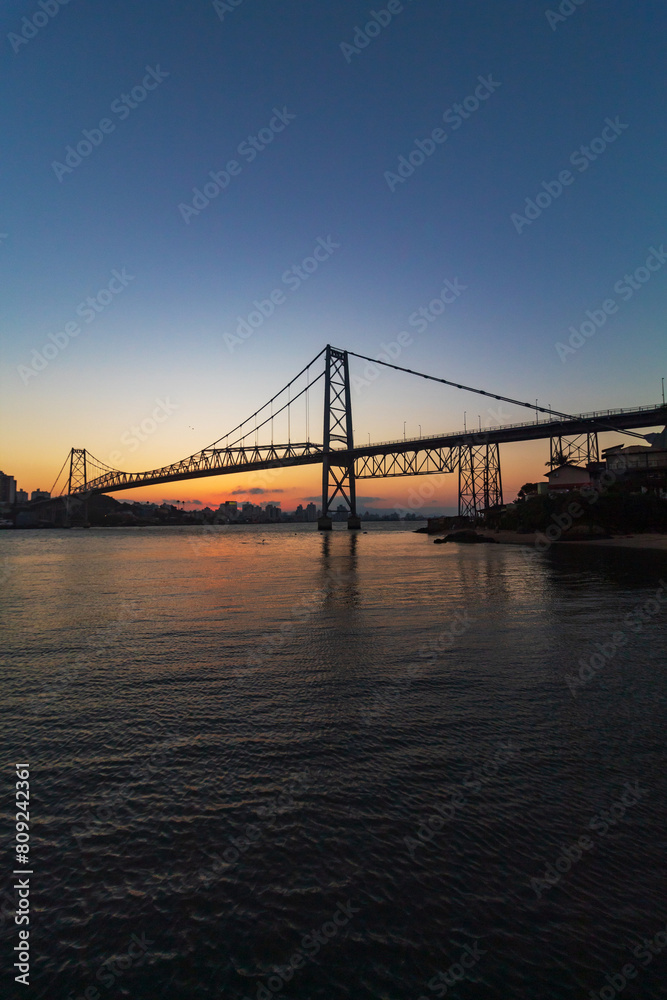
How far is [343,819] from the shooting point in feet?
15.3

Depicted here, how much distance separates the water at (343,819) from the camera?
3201mm

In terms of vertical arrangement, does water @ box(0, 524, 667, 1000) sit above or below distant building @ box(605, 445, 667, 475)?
below

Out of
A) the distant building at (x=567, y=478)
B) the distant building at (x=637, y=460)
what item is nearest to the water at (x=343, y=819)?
the distant building at (x=637, y=460)

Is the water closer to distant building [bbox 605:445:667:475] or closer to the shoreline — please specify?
the shoreline

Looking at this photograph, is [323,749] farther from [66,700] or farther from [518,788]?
[66,700]

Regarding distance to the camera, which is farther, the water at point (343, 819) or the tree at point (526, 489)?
the tree at point (526, 489)

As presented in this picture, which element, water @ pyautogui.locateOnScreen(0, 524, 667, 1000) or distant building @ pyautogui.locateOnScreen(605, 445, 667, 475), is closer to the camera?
water @ pyautogui.locateOnScreen(0, 524, 667, 1000)

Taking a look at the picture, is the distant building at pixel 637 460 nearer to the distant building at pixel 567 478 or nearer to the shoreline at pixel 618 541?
the distant building at pixel 567 478

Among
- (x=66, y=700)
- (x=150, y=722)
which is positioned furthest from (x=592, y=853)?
(x=66, y=700)

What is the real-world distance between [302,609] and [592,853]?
43.4ft

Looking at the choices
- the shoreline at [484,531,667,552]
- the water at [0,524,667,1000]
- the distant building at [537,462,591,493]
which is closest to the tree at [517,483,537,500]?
the distant building at [537,462,591,493]

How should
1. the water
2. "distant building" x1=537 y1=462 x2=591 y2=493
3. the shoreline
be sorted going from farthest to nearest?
1. "distant building" x1=537 y1=462 x2=591 y2=493
2. the shoreline
3. the water

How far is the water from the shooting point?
10.5 feet

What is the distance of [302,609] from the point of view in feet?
55.7
